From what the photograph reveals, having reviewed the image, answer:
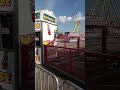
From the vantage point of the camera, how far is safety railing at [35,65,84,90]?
292cm

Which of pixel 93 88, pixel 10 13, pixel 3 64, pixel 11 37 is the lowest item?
pixel 93 88

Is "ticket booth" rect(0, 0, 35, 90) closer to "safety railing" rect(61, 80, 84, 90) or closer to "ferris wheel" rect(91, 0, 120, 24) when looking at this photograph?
"ferris wheel" rect(91, 0, 120, 24)

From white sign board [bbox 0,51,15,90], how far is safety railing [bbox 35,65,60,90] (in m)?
0.36

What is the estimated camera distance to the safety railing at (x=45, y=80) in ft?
10.9

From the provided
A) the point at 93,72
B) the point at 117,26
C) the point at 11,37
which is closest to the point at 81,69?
the point at 93,72

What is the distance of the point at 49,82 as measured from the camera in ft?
11.6

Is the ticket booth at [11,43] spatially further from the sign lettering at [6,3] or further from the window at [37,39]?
the window at [37,39]

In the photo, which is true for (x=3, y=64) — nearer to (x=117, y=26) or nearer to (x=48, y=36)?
(x=117, y=26)

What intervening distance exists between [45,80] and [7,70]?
2.52 feet

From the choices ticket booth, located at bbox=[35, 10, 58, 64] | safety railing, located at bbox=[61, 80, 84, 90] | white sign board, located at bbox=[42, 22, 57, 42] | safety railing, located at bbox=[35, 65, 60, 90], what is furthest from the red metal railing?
safety railing, located at bbox=[61, 80, 84, 90]

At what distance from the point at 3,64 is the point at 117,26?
170 cm

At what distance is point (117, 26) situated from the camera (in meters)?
3.54

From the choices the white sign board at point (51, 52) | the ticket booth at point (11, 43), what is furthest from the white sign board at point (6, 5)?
the white sign board at point (51, 52)

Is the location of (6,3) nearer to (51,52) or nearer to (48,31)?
(51,52)
